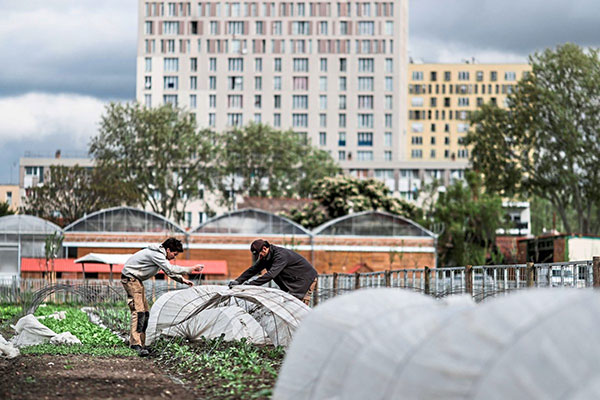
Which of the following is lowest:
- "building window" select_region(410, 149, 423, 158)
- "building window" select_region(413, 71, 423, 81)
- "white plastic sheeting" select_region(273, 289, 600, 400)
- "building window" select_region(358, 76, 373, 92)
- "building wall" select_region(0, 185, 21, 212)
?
"white plastic sheeting" select_region(273, 289, 600, 400)

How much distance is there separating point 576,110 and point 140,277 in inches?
1797

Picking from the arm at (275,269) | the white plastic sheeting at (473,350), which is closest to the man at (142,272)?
the arm at (275,269)

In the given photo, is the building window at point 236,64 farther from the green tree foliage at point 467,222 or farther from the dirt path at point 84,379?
the dirt path at point 84,379

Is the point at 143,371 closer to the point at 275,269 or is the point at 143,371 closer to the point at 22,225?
the point at 275,269

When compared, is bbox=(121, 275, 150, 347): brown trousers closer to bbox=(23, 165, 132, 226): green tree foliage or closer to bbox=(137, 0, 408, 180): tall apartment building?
bbox=(23, 165, 132, 226): green tree foliage

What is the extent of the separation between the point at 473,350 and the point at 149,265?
33.0 ft

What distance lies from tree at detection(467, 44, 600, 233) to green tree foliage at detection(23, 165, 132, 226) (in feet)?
82.4

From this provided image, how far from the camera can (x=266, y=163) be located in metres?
77.0

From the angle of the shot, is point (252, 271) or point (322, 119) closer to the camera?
point (252, 271)

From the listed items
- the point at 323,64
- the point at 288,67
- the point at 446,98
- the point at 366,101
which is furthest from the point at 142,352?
the point at 446,98

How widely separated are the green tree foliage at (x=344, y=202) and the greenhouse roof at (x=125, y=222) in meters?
9.53

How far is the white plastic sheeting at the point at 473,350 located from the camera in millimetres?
5156

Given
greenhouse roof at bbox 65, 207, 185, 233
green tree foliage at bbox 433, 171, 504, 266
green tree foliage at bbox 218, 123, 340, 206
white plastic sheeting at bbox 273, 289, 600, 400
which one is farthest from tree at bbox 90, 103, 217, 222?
white plastic sheeting at bbox 273, 289, 600, 400

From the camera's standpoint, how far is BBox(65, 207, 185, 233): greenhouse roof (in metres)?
53.2
